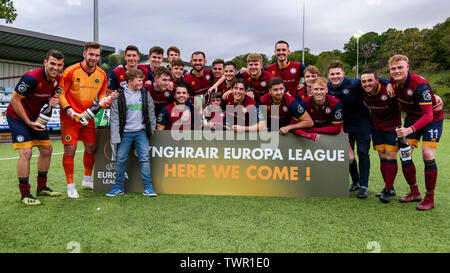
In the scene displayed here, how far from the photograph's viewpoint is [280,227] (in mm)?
3000

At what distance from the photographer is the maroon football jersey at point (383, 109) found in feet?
13.3

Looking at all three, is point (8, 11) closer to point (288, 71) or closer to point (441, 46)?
point (288, 71)

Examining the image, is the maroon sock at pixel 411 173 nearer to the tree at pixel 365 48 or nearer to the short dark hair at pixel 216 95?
the short dark hair at pixel 216 95

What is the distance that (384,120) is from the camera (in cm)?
418

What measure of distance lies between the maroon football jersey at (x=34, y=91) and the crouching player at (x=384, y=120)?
13.8 ft

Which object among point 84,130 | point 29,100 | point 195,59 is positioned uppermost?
point 195,59

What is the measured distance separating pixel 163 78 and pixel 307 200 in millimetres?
2794

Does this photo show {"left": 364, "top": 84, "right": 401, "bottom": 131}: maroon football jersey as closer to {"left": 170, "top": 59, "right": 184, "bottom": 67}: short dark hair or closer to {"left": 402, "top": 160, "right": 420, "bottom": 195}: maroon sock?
{"left": 402, "top": 160, "right": 420, "bottom": 195}: maroon sock

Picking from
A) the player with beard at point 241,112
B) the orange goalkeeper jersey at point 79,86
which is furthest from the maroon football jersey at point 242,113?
the orange goalkeeper jersey at point 79,86

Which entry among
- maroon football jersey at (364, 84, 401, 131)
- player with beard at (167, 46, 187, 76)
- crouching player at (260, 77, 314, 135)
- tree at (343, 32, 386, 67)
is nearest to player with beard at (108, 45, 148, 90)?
player with beard at (167, 46, 187, 76)

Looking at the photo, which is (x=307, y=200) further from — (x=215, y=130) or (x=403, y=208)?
(x=215, y=130)

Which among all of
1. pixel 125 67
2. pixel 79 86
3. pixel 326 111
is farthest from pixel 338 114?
pixel 79 86

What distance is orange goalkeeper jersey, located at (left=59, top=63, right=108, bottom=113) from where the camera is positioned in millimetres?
4172

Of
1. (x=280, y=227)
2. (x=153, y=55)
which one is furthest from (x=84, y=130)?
(x=280, y=227)
